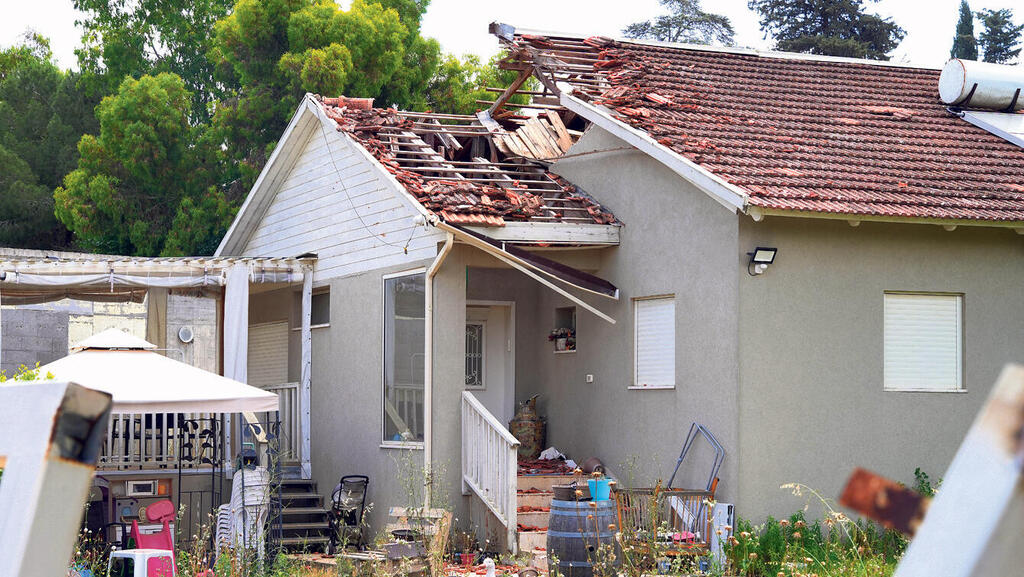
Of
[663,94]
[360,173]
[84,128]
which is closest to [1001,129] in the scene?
[663,94]

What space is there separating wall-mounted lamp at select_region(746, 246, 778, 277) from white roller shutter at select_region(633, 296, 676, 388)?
1.28 meters

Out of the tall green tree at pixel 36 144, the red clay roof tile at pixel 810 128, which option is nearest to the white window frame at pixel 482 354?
the red clay roof tile at pixel 810 128

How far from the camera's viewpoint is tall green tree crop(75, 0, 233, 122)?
34875 millimetres

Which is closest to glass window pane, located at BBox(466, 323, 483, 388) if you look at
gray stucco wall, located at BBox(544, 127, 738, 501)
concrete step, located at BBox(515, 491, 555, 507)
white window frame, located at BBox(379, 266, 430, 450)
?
gray stucco wall, located at BBox(544, 127, 738, 501)

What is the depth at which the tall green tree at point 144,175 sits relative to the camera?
1163 inches

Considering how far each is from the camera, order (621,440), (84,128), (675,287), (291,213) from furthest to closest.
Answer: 1. (84,128)
2. (291,213)
3. (621,440)
4. (675,287)

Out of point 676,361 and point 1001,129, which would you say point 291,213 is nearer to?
point 676,361

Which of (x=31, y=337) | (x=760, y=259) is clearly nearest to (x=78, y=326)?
(x=31, y=337)

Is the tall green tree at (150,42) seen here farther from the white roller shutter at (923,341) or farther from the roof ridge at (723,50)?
the white roller shutter at (923,341)

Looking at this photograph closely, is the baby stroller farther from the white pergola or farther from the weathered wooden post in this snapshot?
the weathered wooden post

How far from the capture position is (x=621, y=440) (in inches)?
550

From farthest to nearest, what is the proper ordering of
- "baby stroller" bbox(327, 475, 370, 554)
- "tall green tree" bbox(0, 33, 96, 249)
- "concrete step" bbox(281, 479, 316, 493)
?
"tall green tree" bbox(0, 33, 96, 249) → "concrete step" bbox(281, 479, 316, 493) → "baby stroller" bbox(327, 475, 370, 554)

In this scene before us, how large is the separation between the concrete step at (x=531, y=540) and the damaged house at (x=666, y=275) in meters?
0.19

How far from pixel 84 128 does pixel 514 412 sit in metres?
23.3
